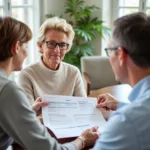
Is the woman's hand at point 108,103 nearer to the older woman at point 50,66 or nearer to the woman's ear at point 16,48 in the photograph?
the older woman at point 50,66

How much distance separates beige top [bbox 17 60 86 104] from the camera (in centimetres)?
205

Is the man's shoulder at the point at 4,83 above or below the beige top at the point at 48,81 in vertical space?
above

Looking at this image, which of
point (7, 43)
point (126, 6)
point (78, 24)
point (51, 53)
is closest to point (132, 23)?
point (7, 43)

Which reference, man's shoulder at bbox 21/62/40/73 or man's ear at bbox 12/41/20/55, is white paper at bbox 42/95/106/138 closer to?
man's ear at bbox 12/41/20/55

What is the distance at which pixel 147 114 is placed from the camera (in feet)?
2.96

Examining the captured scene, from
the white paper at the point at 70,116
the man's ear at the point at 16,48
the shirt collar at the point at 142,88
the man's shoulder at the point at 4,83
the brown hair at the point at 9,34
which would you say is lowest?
the white paper at the point at 70,116

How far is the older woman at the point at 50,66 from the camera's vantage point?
6.79ft

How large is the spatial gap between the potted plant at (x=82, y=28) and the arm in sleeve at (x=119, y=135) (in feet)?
9.35

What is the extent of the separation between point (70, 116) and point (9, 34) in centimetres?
54

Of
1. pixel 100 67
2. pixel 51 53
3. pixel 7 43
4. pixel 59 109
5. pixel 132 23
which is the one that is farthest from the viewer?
pixel 100 67

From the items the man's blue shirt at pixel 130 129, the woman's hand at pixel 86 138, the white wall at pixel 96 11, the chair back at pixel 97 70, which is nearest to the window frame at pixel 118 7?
the white wall at pixel 96 11

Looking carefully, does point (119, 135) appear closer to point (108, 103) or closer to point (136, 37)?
point (136, 37)

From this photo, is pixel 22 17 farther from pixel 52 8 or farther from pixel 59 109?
pixel 59 109

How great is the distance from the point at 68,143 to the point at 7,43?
1.73 ft
